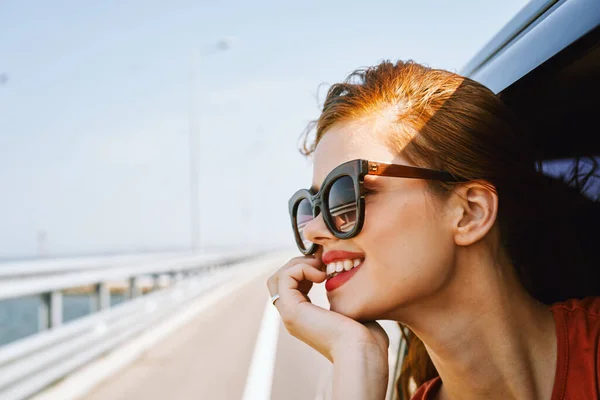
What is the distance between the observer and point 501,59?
2154mm

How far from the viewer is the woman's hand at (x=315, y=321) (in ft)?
6.85

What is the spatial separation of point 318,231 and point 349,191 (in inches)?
9.7

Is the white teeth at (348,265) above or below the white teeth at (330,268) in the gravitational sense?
above

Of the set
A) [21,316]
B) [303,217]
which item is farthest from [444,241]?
[21,316]

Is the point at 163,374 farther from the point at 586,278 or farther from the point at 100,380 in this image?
the point at 586,278

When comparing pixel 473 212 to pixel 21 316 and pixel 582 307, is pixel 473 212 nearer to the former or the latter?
pixel 582 307

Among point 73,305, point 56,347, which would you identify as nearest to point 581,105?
point 56,347

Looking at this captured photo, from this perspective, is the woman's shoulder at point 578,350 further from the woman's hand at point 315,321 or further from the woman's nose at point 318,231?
the woman's nose at point 318,231

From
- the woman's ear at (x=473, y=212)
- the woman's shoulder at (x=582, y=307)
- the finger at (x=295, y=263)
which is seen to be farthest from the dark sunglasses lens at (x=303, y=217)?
the woman's shoulder at (x=582, y=307)

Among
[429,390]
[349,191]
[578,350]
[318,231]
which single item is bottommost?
[429,390]

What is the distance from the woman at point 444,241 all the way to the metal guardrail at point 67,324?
4.44m

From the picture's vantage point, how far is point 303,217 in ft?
8.34

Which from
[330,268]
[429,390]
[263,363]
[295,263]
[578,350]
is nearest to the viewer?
[578,350]

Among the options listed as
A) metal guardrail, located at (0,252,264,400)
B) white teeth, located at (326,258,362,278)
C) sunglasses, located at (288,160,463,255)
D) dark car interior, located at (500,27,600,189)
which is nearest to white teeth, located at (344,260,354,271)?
white teeth, located at (326,258,362,278)
